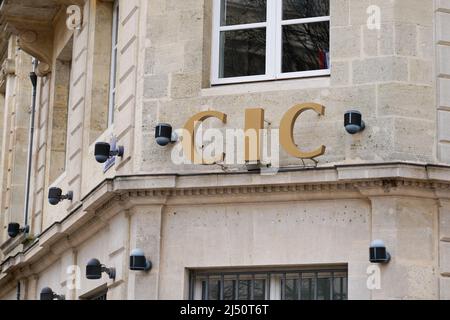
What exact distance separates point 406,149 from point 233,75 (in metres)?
2.67

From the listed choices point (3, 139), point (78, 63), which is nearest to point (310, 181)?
point (78, 63)

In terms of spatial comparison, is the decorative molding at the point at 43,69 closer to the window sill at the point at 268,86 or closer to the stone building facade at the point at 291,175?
the stone building facade at the point at 291,175

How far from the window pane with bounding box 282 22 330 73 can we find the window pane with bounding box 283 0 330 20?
5.1 inches

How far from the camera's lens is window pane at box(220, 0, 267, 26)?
17734 millimetres

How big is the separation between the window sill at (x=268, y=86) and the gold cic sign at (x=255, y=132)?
308 millimetres

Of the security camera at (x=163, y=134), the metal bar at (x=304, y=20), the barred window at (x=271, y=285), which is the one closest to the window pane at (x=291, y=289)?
the barred window at (x=271, y=285)

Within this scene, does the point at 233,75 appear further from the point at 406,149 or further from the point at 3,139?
the point at 3,139

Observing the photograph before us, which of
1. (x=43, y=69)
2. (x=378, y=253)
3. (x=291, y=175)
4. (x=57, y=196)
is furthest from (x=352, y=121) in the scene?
(x=43, y=69)

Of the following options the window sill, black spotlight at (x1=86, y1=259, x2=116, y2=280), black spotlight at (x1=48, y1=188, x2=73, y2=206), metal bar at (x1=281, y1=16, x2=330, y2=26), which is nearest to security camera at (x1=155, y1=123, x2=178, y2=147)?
the window sill

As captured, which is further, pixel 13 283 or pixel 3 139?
pixel 3 139

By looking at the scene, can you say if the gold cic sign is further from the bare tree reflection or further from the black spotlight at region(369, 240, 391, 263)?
the black spotlight at region(369, 240, 391, 263)

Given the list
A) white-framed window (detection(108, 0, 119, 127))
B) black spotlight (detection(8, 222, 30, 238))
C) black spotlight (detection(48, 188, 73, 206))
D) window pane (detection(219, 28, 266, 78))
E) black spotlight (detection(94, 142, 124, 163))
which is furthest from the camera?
black spotlight (detection(8, 222, 30, 238))

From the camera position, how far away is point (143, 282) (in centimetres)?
1698
